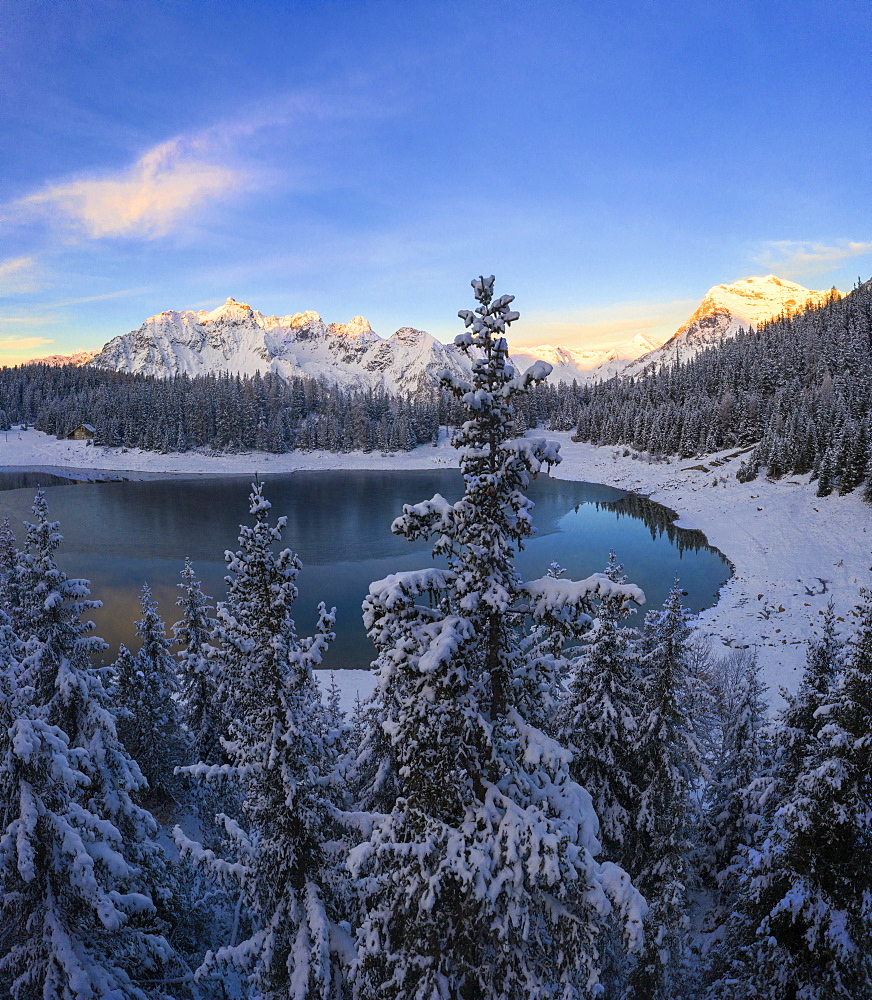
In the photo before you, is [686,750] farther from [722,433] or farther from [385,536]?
[722,433]

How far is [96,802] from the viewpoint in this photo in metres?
10.8

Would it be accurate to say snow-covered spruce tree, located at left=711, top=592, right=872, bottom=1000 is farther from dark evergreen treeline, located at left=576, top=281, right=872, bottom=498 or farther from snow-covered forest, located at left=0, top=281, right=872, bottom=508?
snow-covered forest, located at left=0, top=281, right=872, bottom=508

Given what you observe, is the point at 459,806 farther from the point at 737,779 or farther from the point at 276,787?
the point at 737,779

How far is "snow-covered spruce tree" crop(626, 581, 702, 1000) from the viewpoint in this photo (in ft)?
40.3

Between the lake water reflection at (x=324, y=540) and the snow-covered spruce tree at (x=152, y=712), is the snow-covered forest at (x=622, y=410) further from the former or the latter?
the snow-covered spruce tree at (x=152, y=712)

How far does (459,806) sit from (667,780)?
29.8 ft

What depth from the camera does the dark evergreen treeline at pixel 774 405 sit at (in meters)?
58.8

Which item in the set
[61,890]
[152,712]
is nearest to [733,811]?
[61,890]

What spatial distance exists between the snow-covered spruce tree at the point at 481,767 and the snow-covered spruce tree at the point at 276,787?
197 centimetres

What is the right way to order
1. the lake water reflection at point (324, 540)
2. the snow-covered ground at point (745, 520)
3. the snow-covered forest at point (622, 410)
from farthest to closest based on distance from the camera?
the snow-covered forest at point (622, 410) < the lake water reflection at point (324, 540) < the snow-covered ground at point (745, 520)

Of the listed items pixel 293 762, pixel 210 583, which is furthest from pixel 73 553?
pixel 293 762

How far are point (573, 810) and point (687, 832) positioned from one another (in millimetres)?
10169

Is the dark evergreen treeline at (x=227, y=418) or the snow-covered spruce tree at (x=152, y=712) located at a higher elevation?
the dark evergreen treeline at (x=227, y=418)

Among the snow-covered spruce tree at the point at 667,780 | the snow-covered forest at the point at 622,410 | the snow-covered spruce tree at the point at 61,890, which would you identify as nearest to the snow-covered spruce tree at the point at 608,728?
the snow-covered spruce tree at the point at 667,780
